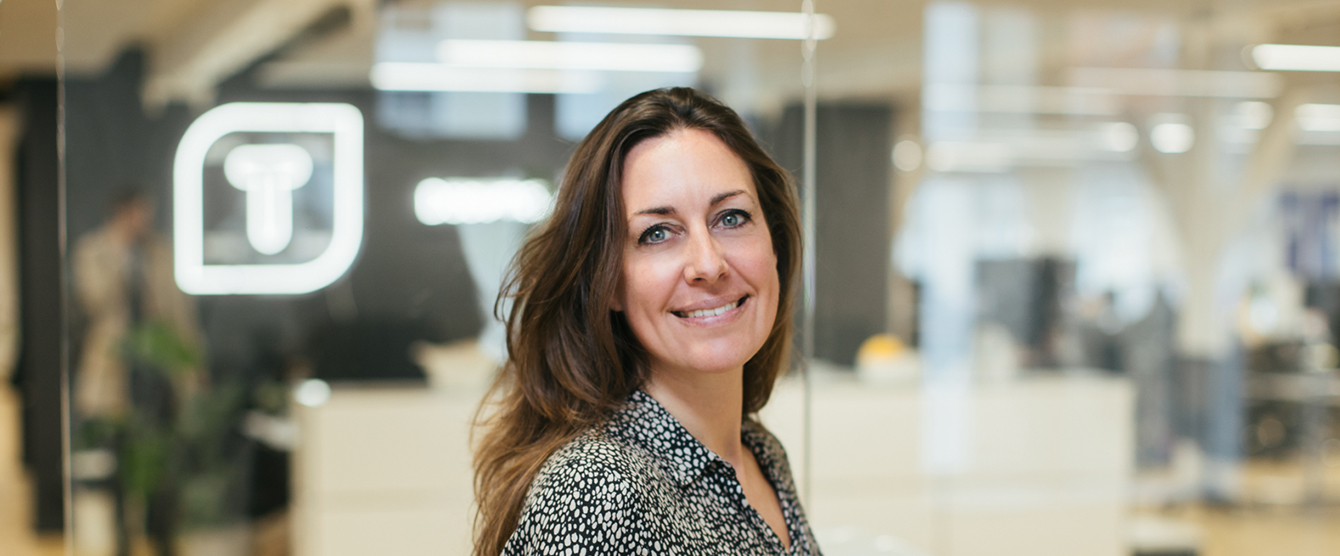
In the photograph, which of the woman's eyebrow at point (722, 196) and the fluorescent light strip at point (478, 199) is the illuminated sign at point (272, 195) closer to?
the fluorescent light strip at point (478, 199)

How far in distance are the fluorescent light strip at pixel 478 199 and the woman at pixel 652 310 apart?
191 cm

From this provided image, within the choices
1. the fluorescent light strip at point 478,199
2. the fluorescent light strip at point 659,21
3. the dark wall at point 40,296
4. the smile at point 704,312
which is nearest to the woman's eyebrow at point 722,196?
the smile at point 704,312

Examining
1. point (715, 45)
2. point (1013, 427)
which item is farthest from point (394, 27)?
point (1013, 427)

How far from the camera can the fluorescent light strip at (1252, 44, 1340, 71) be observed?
5.54 meters

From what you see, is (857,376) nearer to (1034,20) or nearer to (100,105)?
(1034,20)

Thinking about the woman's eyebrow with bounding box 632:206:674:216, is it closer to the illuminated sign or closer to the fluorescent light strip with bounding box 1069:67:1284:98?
the illuminated sign

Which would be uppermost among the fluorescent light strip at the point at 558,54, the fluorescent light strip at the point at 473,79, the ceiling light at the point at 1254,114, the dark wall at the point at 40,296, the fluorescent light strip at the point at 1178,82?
the fluorescent light strip at the point at 1178,82

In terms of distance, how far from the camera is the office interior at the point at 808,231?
2.99 meters

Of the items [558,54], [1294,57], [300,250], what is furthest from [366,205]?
[1294,57]

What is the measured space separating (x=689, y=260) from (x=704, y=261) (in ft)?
0.07

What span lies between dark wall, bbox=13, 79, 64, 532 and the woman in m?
6.27

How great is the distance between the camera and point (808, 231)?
228cm

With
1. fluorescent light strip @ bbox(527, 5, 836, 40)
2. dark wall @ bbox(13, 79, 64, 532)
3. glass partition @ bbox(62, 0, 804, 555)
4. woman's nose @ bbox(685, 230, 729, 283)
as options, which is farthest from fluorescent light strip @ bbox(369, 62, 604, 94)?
dark wall @ bbox(13, 79, 64, 532)

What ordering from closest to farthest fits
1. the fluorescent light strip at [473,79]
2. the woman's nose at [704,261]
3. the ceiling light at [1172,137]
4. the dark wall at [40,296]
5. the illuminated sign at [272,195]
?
the woman's nose at [704,261] → the illuminated sign at [272,195] → the fluorescent light strip at [473,79] → the ceiling light at [1172,137] → the dark wall at [40,296]
